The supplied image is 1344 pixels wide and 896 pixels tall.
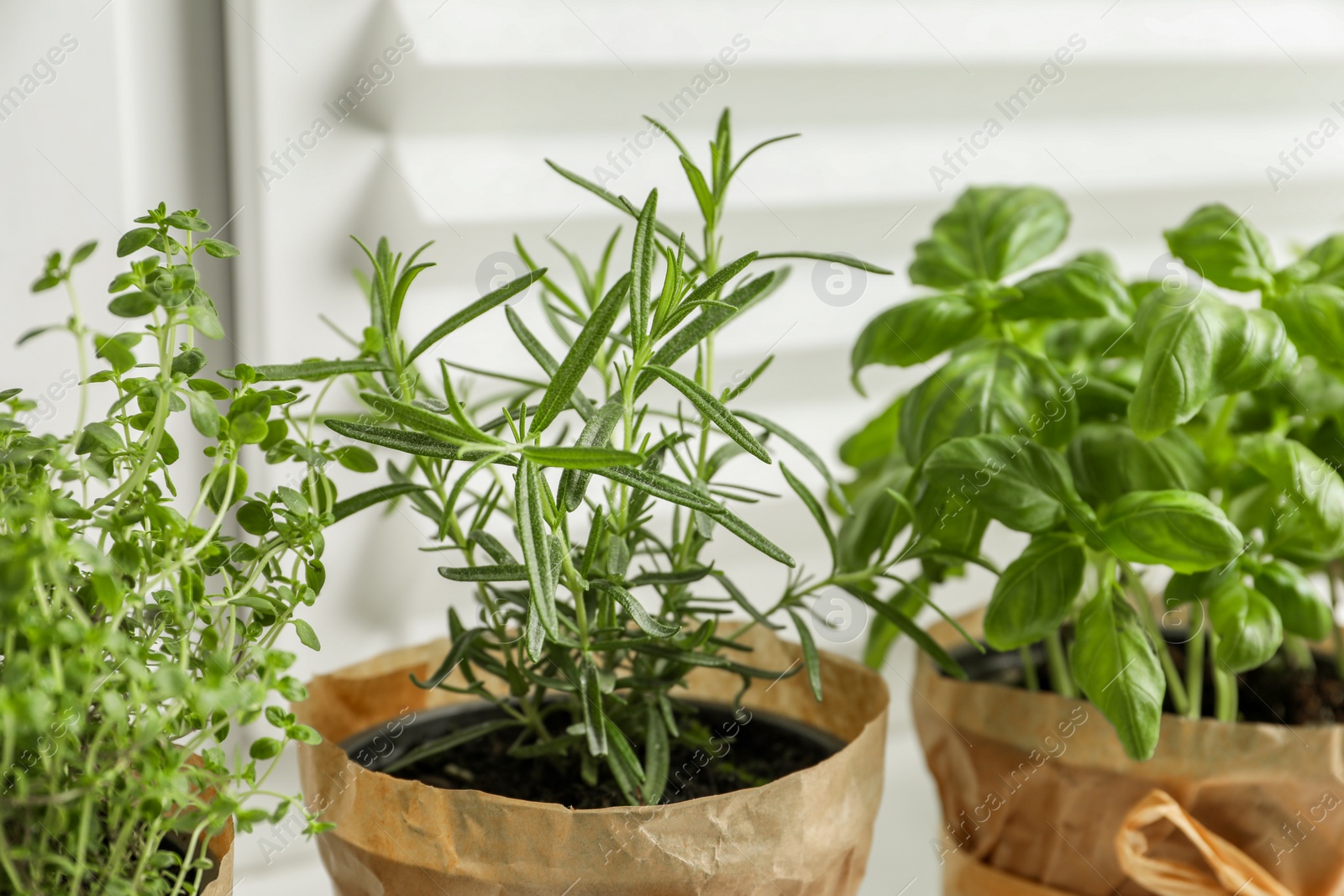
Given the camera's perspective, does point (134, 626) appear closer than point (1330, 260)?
Yes

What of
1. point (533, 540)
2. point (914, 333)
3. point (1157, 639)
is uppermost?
point (914, 333)

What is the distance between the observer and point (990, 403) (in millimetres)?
713

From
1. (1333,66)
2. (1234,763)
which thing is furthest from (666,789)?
(1333,66)

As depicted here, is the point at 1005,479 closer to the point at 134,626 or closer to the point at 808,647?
the point at 808,647

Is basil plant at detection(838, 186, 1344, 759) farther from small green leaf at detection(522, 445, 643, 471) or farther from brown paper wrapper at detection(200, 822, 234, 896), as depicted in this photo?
brown paper wrapper at detection(200, 822, 234, 896)

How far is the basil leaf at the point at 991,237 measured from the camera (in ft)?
2.52

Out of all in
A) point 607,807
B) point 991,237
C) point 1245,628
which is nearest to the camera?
point 607,807

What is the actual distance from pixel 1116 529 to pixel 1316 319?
203mm

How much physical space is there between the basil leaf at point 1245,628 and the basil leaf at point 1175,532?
0.07 metres

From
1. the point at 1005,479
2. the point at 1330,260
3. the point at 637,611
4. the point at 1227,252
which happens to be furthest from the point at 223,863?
the point at 1330,260

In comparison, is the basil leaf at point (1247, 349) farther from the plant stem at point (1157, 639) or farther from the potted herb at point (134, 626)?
the potted herb at point (134, 626)

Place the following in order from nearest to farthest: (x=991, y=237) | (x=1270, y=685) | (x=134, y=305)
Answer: (x=134, y=305)
(x=991, y=237)
(x=1270, y=685)

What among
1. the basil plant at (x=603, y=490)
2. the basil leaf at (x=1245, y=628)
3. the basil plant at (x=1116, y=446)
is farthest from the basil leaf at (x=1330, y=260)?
the basil plant at (x=603, y=490)

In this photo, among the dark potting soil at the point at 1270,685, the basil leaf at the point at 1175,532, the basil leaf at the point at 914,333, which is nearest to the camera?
the basil leaf at the point at 1175,532
